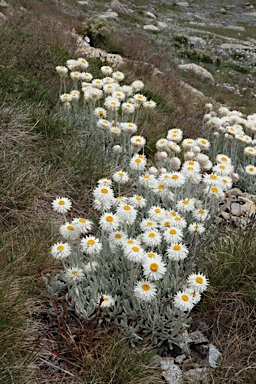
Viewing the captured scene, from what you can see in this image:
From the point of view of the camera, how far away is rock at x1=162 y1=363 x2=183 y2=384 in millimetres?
2615

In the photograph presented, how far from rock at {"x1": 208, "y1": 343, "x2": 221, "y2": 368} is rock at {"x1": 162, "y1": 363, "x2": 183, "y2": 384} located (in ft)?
0.76

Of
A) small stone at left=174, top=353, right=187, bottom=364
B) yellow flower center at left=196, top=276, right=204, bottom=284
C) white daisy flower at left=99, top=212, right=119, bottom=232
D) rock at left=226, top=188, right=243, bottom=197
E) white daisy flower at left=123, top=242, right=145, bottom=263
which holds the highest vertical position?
white daisy flower at left=99, top=212, right=119, bottom=232

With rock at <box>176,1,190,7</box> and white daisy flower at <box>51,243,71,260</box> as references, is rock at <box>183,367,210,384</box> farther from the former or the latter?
rock at <box>176,1,190,7</box>

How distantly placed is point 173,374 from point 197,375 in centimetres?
16

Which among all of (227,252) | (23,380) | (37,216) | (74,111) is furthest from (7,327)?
(74,111)

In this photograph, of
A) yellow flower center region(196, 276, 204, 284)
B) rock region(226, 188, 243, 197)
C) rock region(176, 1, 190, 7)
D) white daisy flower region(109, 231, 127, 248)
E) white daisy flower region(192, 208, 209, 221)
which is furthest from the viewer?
rock region(176, 1, 190, 7)

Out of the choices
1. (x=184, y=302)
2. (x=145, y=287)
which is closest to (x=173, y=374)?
(x=184, y=302)

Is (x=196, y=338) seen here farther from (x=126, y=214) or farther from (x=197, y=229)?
(x=126, y=214)

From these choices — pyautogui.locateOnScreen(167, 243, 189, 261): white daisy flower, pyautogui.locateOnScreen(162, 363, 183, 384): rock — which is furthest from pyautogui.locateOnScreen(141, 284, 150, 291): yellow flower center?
pyautogui.locateOnScreen(162, 363, 183, 384): rock

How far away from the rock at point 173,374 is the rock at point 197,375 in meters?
0.04

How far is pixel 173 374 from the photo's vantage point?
2.67m

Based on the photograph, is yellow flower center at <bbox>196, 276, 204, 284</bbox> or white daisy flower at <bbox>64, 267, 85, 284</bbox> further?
white daisy flower at <bbox>64, 267, 85, 284</bbox>

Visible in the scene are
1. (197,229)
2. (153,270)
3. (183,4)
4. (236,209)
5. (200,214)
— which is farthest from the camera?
(183,4)

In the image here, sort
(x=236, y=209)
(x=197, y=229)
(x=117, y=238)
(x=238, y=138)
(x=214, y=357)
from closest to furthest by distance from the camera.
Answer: (x=214, y=357) < (x=117, y=238) < (x=197, y=229) < (x=236, y=209) < (x=238, y=138)
